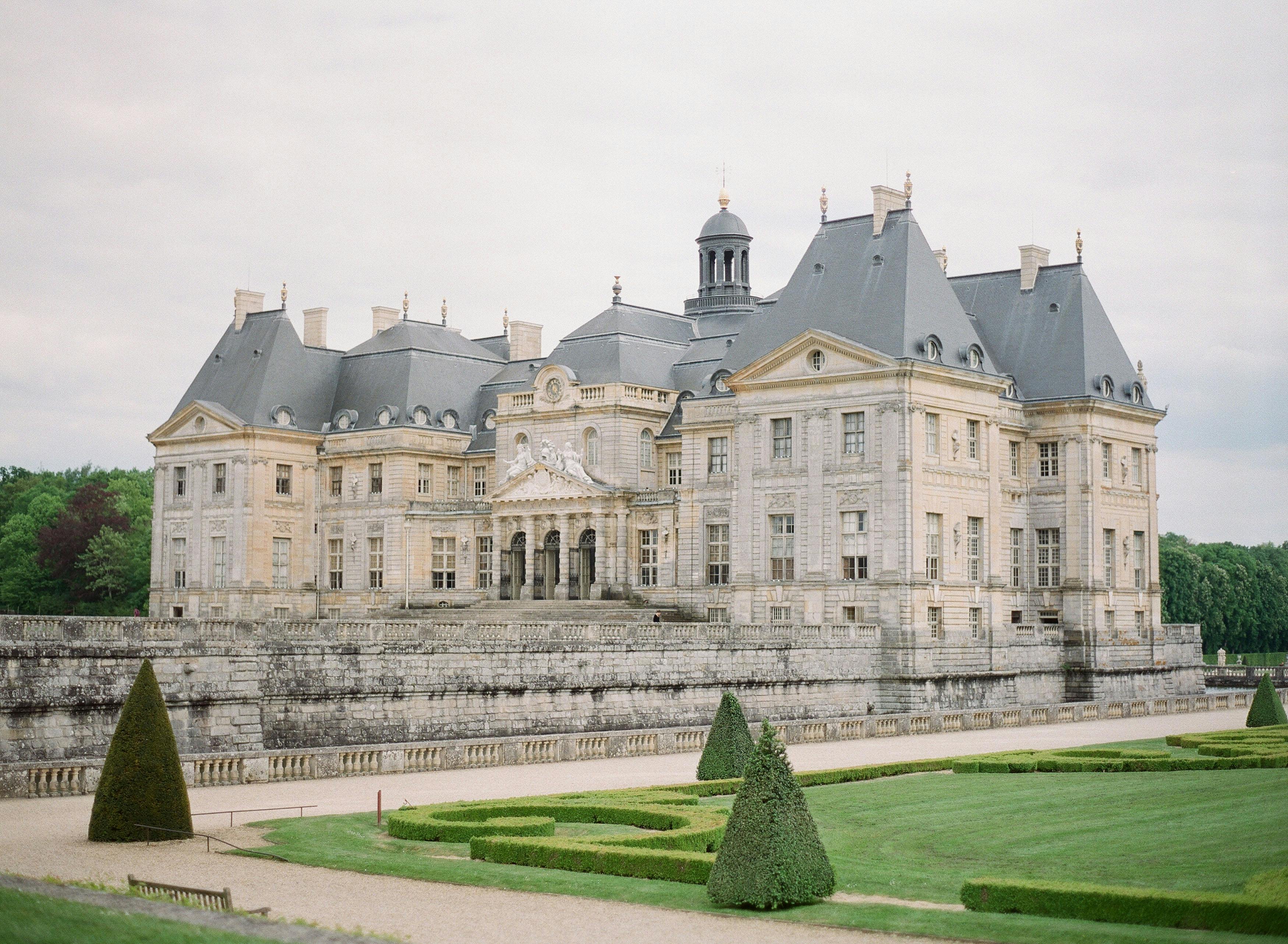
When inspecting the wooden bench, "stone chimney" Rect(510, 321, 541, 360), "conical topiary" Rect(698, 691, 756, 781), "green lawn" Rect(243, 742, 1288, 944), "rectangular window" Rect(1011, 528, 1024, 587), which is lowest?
"green lawn" Rect(243, 742, 1288, 944)

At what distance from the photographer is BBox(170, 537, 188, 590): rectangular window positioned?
6831 centimetres

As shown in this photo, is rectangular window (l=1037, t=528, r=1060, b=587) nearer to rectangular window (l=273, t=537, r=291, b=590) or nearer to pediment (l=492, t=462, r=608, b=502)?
pediment (l=492, t=462, r=608, b=502)

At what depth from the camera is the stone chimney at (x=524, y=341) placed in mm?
72750

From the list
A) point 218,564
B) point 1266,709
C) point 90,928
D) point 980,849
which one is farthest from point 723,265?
point 90,928

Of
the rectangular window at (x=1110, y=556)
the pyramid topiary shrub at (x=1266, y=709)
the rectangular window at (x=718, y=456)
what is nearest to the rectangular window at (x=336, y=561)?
the rectangular window at (x=718, y=456)

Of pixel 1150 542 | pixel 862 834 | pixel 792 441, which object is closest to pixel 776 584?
pixel 792 441

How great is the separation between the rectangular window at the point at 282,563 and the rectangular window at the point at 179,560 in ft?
12.6

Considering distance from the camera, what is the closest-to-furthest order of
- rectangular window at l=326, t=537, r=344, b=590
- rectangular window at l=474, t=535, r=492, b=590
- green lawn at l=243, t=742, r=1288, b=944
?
green lawn at l=243, t=742, r=1288, b=944 < rectangular window at l=474, t=535, r=492, b=590 < rectangular window at l=326, t=537, r=344, b=590

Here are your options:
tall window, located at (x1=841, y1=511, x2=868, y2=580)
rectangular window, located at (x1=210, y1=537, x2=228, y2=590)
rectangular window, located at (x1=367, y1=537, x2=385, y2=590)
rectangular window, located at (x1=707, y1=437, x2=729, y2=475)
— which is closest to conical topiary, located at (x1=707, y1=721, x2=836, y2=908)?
tall window, located at (x1=841, y1=511, x2=868, y2=580)

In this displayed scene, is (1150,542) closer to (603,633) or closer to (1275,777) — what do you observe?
(603,633)

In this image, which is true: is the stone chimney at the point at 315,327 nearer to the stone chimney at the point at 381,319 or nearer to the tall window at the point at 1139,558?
the stone chimney at the point at 381,319

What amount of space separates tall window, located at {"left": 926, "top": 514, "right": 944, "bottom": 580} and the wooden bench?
3851cm

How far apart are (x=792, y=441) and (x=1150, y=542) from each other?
17.0 m

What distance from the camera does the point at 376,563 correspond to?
6738cm
